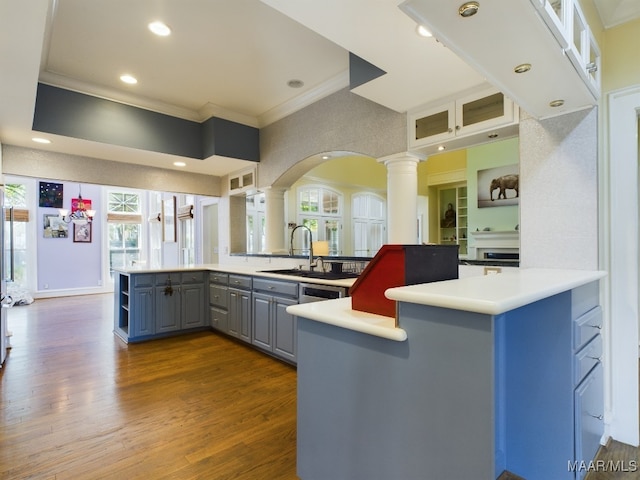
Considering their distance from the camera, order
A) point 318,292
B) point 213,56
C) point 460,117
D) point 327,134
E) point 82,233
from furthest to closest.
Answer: point 82,233 → point 327,134 → point 213,56 → point 318,292 → point 460,117

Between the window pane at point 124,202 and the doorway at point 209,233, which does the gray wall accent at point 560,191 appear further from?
the window pane at point 124,202

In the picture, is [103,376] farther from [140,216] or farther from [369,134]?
[140,216]

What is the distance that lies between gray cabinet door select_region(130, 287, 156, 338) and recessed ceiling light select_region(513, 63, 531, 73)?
165 inches

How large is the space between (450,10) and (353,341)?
3.89ft

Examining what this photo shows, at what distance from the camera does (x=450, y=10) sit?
1.05m

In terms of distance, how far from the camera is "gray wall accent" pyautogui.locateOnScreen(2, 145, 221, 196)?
3.86 metres

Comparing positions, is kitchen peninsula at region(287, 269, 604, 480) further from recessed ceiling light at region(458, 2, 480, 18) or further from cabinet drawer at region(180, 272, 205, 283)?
cabinet drawer at region(180, 272, 205, 283)

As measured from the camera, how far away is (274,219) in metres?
4.80

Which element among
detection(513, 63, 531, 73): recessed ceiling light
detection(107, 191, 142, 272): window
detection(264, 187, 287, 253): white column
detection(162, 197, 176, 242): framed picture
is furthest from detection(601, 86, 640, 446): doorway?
detection(107, 191, 142, 272): window

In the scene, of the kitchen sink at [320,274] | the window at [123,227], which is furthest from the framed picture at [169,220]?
the kitchen sink at [320,274]

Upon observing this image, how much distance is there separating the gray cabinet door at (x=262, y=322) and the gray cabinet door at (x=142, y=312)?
4.66 ft

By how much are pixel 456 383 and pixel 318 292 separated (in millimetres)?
1990

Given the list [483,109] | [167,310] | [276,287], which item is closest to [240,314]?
[276,287]

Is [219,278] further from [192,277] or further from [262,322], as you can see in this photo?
[262,322]
